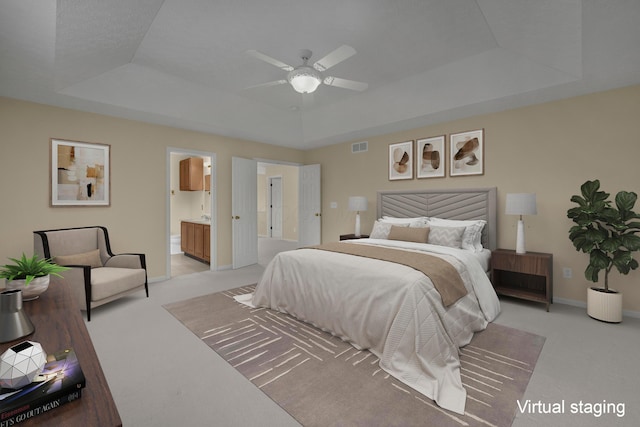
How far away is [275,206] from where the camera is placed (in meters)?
9.91

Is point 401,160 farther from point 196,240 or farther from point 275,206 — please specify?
point 275,206

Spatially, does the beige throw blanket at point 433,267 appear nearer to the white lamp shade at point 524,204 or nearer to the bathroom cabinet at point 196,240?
the white lamp shade at point 524,204

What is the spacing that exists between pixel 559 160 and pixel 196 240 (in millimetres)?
6290

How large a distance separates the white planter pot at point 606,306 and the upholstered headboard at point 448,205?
45.4 inches

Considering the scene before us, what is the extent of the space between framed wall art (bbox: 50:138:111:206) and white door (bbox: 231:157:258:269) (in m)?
1.95

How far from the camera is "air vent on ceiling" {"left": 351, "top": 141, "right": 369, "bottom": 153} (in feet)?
18.3

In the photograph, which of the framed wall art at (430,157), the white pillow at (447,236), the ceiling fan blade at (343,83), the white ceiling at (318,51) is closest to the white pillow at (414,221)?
the white pillow at (447,236)

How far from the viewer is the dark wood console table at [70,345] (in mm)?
766

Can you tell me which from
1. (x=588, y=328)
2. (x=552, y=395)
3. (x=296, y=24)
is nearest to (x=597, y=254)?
(x=588, y=328)

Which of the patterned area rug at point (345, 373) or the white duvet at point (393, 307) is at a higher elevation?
the white duvet at point (393, 307)

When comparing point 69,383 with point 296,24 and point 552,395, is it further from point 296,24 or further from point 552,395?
point 296,24

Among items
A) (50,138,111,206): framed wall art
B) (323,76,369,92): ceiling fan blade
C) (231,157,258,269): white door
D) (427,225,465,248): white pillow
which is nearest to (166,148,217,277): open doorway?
(231,157,258,269): white door

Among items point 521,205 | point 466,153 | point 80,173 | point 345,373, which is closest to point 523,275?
point 521,205

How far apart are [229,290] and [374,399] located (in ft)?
9.20
